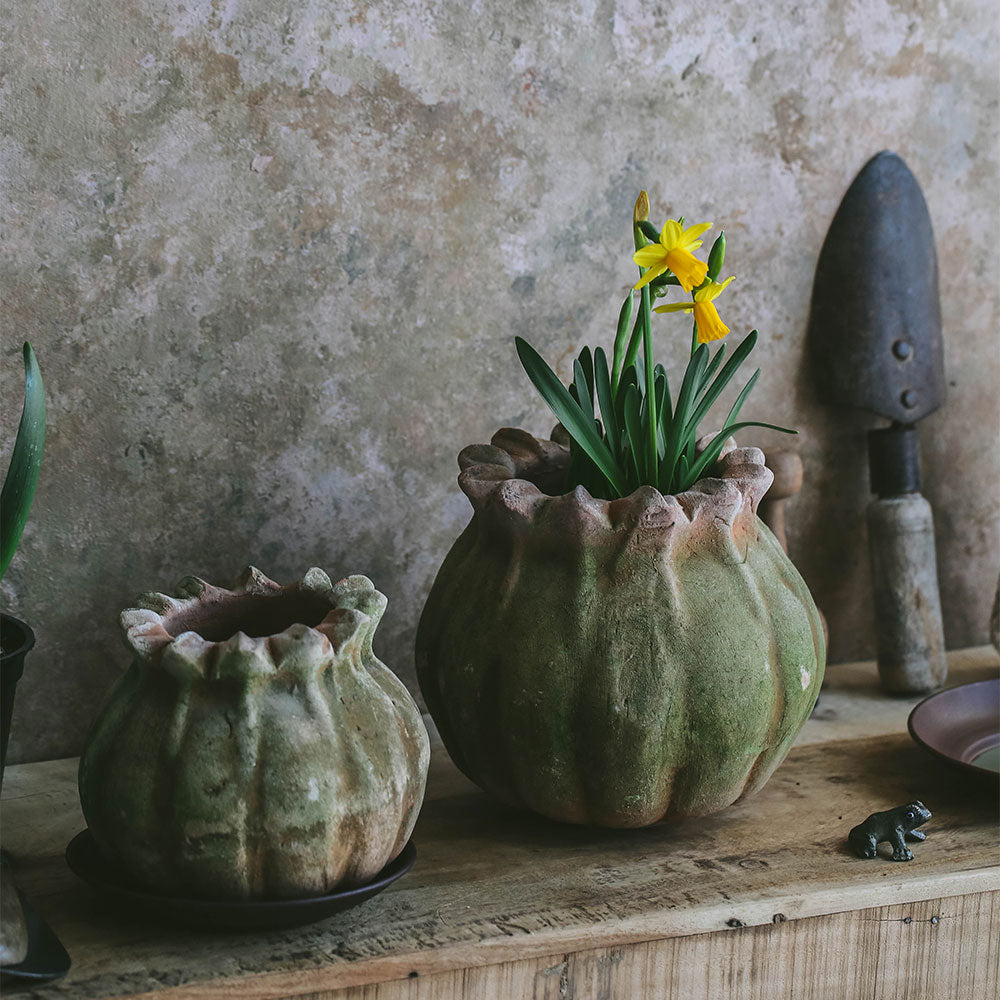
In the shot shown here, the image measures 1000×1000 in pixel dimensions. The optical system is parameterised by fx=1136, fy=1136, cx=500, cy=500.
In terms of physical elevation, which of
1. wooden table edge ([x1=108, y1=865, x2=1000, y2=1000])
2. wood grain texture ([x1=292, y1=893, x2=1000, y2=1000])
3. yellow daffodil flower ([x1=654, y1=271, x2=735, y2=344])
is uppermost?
yellow daffodil flower ([x1=654, y1=271, x2=735, y2=344])

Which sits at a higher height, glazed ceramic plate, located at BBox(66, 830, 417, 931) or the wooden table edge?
glazed ceramic plate, located at BBox(66, 830, 417, 931)

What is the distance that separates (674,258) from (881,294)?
52cm

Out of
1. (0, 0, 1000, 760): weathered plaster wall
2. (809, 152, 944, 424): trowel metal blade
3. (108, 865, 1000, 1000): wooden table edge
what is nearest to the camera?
(108, 865, 1000, 1000): wooden table edge

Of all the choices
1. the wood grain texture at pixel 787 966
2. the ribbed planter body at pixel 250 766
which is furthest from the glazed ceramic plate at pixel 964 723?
the ribbed planter body at pixel 250 766

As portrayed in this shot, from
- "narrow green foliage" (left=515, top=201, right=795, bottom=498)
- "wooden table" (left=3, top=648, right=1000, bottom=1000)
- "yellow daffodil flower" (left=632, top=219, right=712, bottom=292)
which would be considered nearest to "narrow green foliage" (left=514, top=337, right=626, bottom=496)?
"narrow green foliage" (left=515, top=201, right=795, bottom=498)

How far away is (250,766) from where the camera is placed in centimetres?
73

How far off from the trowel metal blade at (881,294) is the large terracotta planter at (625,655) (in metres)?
0.44

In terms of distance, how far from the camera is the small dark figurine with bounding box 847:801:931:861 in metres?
0.91

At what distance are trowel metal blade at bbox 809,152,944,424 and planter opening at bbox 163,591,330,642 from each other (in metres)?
0.72

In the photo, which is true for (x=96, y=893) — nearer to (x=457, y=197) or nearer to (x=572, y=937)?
(x=572, y=937)

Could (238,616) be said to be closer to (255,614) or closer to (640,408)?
(255,614)

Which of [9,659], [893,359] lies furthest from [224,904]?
[893,359]

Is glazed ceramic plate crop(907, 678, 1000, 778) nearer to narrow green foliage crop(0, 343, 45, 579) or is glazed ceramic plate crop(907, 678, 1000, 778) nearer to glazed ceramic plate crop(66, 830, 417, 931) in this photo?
glazed ceramic plate crop(66, 830, 417, 931)

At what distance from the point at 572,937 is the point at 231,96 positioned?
806mm
